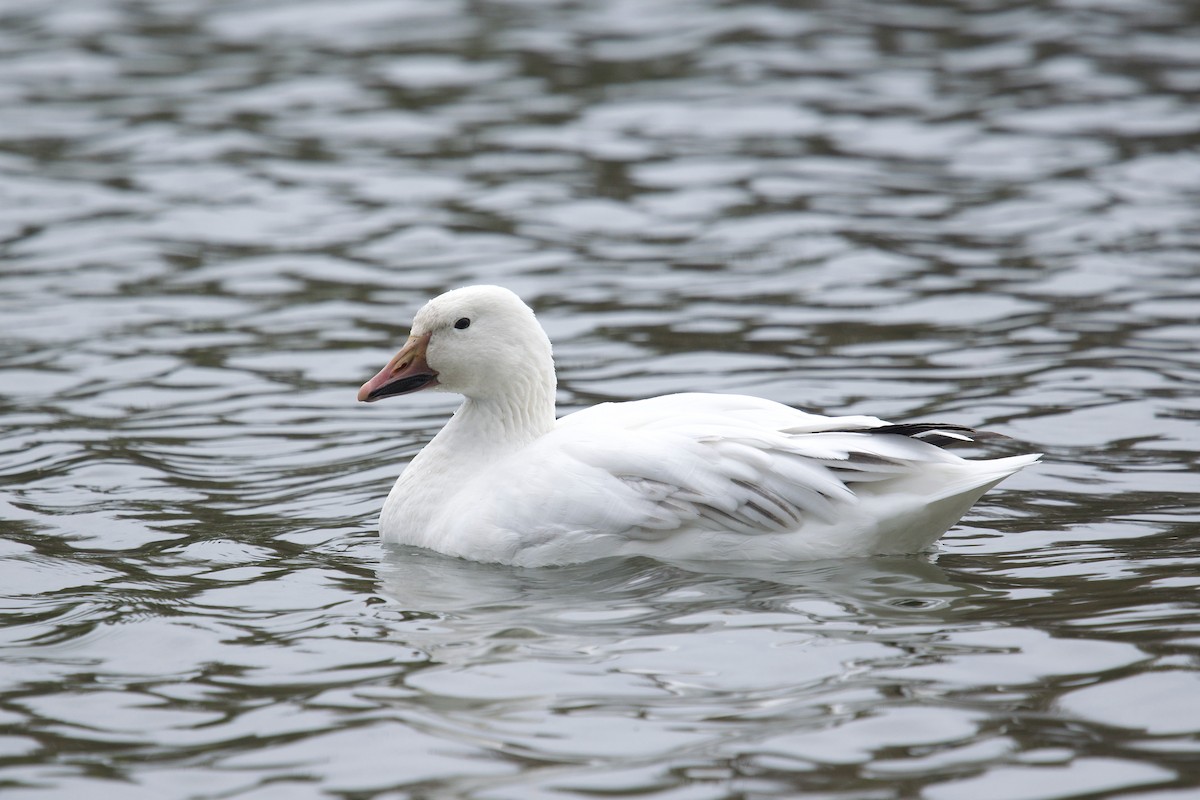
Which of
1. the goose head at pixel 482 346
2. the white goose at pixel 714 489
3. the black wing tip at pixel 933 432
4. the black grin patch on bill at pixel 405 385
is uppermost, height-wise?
the goose head at pixel 482 346

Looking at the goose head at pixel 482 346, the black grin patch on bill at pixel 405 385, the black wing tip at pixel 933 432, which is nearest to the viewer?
the black wing tip at pixel 933 432

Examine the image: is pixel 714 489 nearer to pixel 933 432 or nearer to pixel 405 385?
pixel 933 432

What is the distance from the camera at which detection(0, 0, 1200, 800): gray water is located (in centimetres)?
495

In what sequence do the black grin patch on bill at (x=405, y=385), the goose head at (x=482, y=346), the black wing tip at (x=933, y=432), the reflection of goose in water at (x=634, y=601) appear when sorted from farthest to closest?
1. the black grin patch on bill at (x=405, y=385)
2. the goose head at (x=482, y=346)
3. the black wing tip at (x=933, y=432)
4. the reflection of goose in water at (x=634, y=601)

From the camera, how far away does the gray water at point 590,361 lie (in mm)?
4949

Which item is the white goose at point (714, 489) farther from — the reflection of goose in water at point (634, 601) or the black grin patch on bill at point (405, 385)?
the black grin patch on bill at point (405, 385)

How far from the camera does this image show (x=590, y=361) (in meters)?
9.75

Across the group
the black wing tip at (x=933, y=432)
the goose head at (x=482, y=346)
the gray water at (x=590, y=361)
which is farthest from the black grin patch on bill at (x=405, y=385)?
the black wing tip at (x=933, y=432)

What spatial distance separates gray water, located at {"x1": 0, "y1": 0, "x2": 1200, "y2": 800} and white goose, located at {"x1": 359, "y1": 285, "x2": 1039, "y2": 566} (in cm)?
13

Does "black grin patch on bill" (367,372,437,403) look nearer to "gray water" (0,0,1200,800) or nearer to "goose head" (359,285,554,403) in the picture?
"goose head" (359,285,554,403)


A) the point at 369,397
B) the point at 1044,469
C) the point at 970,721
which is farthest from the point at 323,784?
the point at 1044,469

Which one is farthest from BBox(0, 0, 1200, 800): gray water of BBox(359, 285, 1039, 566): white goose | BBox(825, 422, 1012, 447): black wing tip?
BBox(825, 422, 1012, 447): black wing tip

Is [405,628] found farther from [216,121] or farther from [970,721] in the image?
[216,121]

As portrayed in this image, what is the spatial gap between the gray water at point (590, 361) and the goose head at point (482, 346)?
2.73ft
